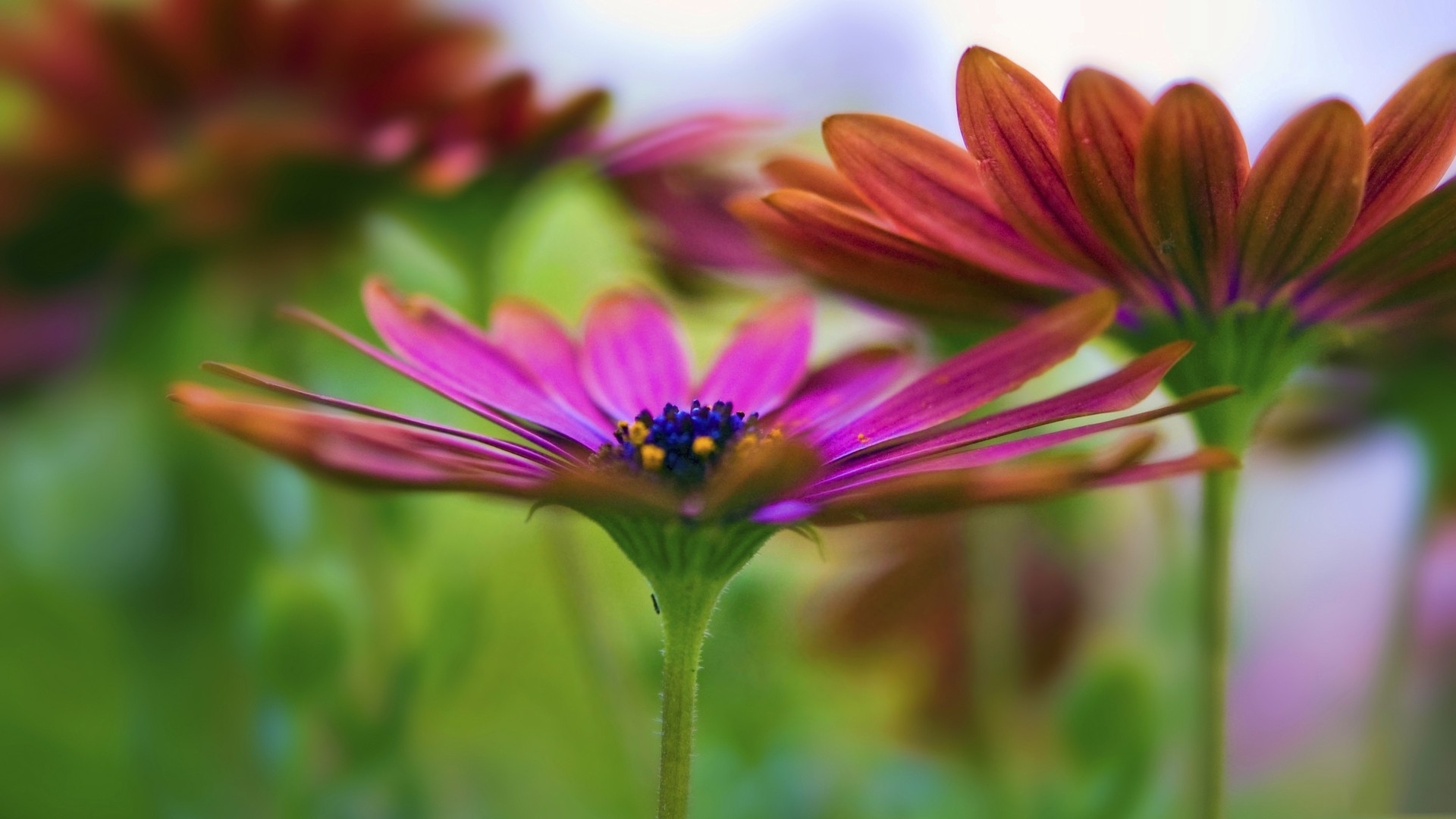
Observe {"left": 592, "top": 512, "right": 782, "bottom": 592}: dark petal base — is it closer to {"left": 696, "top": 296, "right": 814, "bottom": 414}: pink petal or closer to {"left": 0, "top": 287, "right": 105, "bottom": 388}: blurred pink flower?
{"left": 696, "top": 296, "right": 814, "bottom": 414}: pink petal

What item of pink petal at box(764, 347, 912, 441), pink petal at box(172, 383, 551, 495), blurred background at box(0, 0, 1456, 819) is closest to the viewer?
pink petal at box(172, 383, 551, 495)

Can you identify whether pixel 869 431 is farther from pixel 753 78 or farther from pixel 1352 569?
pixel 753 78

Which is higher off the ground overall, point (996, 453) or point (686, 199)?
point (686, 199)

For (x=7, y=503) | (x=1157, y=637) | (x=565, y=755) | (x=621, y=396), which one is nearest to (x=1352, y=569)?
(x=1157, y=637)

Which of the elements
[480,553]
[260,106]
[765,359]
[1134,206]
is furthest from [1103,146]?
[480,553]

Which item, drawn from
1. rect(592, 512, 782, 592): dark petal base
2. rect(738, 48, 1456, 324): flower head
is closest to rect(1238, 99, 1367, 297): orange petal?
rect(738, 48, 1456, 324): flower head

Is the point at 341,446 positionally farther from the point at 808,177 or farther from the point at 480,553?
the point at 480,553

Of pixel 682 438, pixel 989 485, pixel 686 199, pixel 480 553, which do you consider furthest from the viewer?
pixel 480 553
